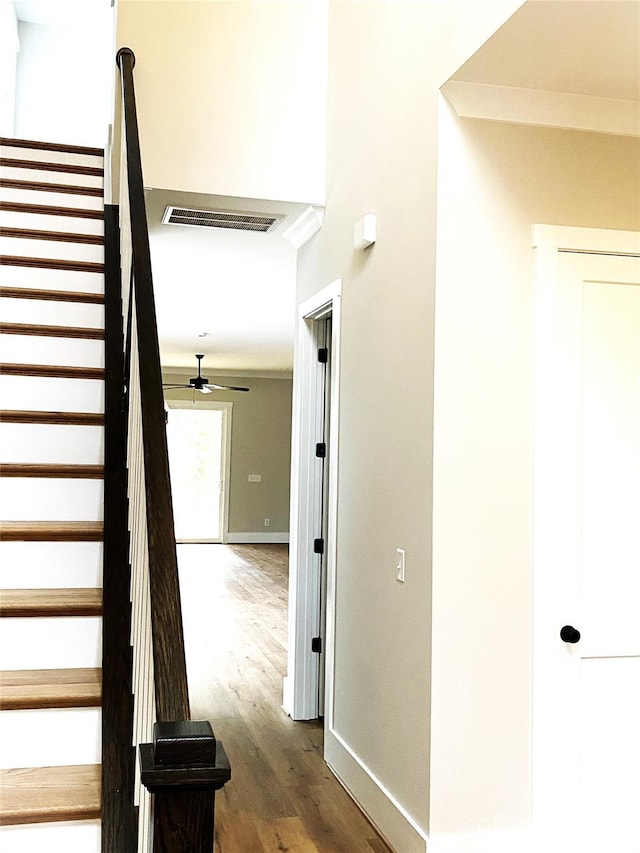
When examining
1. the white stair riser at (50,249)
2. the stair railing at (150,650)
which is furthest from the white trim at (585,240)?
the white stair riser at (50,249)

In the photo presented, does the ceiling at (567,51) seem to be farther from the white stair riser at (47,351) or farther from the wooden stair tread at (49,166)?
the wooden stair tread at (49,166)

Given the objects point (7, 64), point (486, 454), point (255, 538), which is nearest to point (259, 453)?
point (255, 538)

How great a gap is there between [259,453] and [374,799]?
35.9 feet

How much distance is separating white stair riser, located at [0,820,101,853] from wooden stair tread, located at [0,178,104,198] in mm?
3350

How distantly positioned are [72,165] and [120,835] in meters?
3.85

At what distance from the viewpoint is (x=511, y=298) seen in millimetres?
2793

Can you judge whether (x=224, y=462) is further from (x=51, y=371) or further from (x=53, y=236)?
(x=51, y=371)

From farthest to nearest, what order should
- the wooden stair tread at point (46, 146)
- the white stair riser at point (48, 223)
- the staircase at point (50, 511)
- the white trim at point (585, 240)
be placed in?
the wooden stair tread at point (46, 146), the white stair riser at point (48, 223), the white trim at point (585, 240), the staircase at point (50, 511)

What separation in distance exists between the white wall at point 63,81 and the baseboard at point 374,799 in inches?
241

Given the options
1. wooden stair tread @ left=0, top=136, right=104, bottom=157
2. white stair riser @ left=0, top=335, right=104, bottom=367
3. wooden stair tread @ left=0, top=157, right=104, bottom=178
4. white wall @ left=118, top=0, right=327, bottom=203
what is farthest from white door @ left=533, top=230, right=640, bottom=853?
wooden stair tread @ left=0, top=136, right=104, bottom=157

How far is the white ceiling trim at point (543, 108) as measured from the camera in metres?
2.72

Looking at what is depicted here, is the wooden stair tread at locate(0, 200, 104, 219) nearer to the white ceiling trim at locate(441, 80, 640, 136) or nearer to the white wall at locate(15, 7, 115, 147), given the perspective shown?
the white ceiling trim at locate(441, 80, 640, 136)

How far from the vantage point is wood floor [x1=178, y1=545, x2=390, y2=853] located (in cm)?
310

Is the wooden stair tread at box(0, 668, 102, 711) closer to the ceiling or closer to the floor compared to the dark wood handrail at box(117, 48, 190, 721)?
closer to the floor
